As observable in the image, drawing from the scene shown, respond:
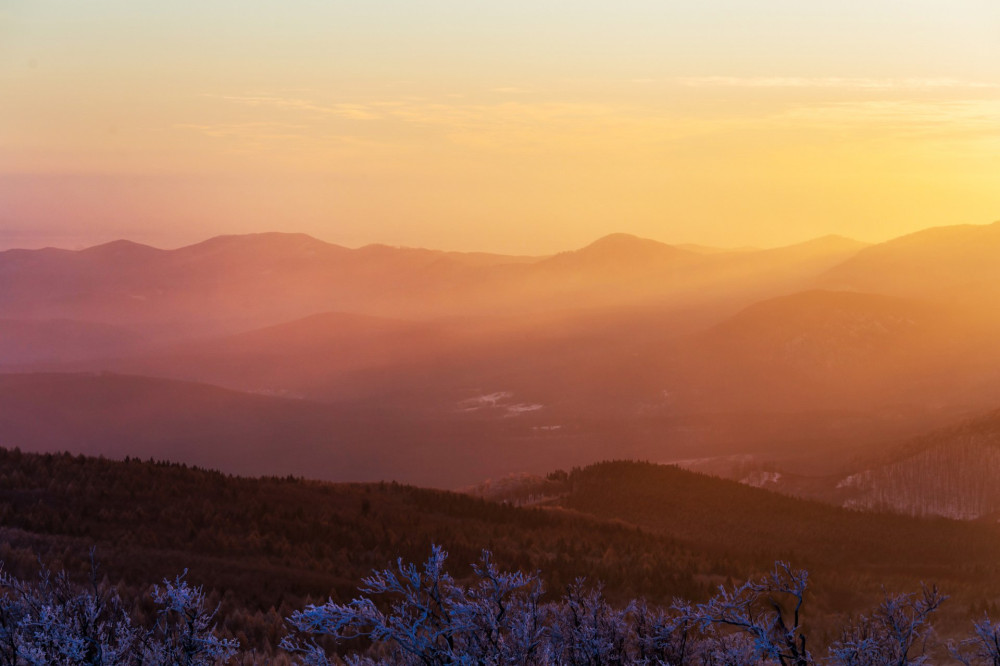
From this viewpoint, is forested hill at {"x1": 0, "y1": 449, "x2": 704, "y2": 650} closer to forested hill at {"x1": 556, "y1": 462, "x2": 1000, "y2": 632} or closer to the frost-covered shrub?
forested hill at {"x1": 556, "y1": 462, "x2": 1000, "y2": 632}

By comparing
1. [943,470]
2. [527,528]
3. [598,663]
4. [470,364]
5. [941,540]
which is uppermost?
[598,663]

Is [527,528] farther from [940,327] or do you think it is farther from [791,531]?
[940,327]

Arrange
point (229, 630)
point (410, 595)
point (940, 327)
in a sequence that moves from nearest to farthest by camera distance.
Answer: point (410, 595)
point (229, 630)
point (940, 327)

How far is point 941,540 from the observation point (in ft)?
95.4

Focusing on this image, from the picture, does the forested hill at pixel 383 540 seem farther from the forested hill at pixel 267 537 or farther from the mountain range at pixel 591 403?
the mountain range at pixel 591 403

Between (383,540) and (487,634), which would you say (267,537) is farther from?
(487,634)

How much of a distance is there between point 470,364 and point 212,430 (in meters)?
55.3

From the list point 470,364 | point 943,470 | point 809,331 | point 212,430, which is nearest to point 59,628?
point 943,470

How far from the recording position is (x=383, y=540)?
21.1 meters

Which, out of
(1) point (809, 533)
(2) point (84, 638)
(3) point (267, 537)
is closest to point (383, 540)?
(3) point (267, 537)

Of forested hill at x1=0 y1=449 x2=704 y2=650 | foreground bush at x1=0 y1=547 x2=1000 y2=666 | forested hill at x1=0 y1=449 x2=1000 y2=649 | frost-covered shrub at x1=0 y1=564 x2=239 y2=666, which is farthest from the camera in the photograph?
forested hill at x1=0 y1=449 x2=1000 y2=649

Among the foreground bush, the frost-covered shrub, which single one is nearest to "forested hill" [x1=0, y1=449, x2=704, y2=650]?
the frost-covered shrub

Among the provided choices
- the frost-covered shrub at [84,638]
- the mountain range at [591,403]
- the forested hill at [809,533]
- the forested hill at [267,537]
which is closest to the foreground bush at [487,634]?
the frost-covered shrub at [84,638]

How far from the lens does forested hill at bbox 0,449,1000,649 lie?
1639 cm
